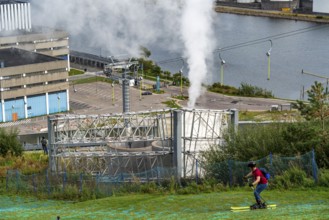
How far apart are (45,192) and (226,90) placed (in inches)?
1024

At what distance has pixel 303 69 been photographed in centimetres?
4666

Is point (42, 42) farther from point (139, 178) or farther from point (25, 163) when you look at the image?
point (139, 178)

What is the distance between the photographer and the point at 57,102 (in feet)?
123

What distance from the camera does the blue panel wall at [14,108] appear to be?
35.7 metres

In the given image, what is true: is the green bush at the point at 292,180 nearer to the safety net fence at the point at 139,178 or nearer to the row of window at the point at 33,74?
the safety net fence at the point at 139,178

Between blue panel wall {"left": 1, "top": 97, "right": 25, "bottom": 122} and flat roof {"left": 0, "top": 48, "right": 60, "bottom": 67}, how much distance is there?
76.3 inches

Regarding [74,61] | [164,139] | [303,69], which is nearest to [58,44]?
[74,61]

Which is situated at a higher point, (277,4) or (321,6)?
(277,4)

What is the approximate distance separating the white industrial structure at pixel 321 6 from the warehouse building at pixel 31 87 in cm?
3873

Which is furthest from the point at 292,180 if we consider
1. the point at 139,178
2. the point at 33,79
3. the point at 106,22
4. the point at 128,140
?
the point at 106,22

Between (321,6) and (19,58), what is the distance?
40423 mm

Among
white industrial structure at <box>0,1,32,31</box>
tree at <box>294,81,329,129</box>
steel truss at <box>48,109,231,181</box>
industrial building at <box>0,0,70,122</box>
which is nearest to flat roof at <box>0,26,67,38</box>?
white industrial structure at <box>0,1,32,31</box>

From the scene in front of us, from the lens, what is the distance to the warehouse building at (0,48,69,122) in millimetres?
35594

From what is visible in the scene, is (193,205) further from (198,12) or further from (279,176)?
(198,12)
